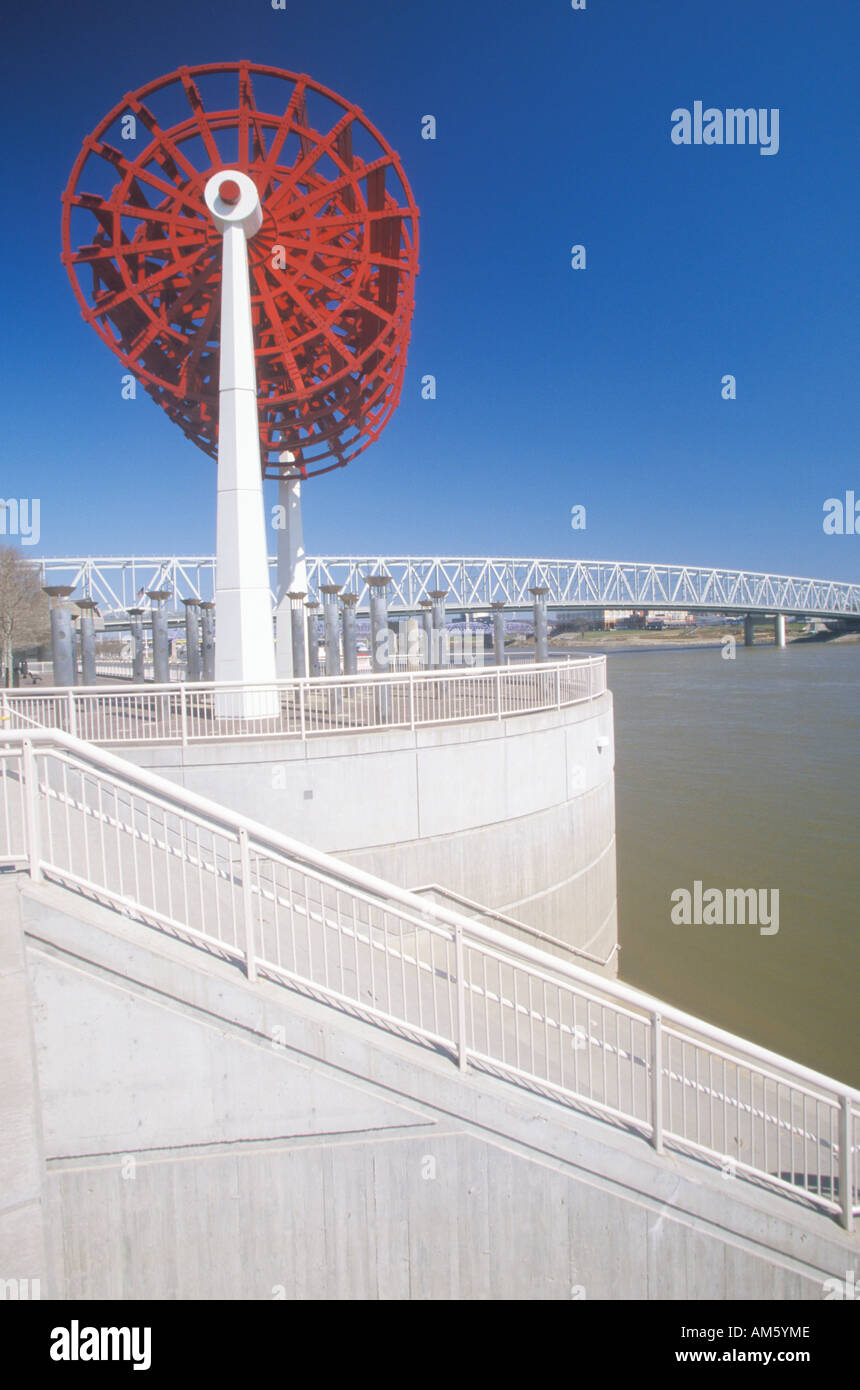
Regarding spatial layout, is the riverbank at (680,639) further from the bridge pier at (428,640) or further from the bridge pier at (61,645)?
the bridge pier at (61,645)

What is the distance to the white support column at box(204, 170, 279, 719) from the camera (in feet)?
41.3

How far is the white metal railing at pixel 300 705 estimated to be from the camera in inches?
340

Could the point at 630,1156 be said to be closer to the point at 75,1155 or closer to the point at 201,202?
the point at 75,1155

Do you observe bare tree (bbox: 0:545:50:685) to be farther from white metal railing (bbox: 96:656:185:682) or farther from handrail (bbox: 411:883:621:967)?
handrail (bbox: 411:883:621:967)

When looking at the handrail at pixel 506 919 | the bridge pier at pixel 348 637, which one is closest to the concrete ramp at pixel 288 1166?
the handrail at pixel 506 919

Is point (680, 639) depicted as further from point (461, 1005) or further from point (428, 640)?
point (461, 1005)

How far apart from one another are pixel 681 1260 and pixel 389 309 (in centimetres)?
1971

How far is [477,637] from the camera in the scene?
44156mm

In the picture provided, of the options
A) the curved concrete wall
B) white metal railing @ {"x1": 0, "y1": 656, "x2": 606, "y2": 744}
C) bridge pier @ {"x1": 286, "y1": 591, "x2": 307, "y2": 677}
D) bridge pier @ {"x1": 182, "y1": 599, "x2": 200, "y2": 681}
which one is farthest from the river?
bridge pier @ {"x1": 182, "y1": 599, "x2": 200, "y2": 681}

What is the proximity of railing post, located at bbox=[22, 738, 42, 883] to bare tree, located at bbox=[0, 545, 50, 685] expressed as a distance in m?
22.4

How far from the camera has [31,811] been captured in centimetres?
395

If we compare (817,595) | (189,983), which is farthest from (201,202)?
(817,595)

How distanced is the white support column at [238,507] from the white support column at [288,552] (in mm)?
5281
